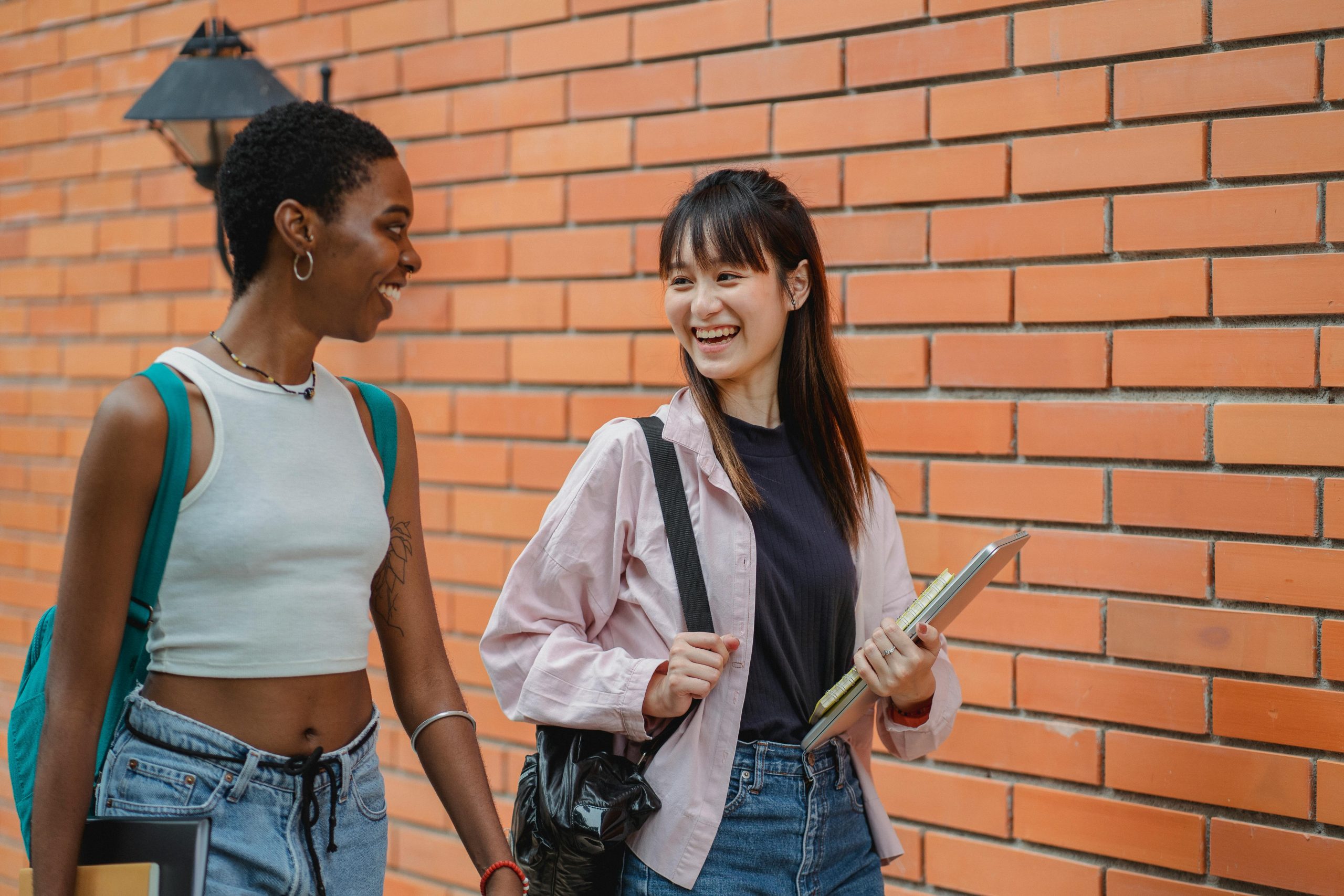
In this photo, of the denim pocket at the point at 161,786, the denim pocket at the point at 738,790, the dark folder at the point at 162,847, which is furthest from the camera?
the denim pocket at the point at 738,790

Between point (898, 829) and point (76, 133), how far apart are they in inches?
139

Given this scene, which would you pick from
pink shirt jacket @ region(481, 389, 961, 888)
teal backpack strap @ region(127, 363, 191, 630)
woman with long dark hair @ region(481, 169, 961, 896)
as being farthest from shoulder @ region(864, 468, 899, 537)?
teal backpack strap @ region(127, 363, 191, 630)

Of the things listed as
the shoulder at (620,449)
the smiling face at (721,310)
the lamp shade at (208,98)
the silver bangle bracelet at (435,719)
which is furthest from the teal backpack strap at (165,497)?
the lamp shade at (208,98)

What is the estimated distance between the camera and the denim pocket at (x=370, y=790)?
1744 millimetres

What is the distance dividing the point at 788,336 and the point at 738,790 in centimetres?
79

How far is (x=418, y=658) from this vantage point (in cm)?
193

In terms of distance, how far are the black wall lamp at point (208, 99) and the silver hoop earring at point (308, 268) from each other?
4.46ft

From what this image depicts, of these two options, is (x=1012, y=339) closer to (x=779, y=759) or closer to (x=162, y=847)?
(x=779, y=759)

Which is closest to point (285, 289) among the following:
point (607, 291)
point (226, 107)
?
point (607, 291)

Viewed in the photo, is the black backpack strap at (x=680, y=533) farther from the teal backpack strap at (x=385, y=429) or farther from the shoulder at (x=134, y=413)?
the shoulder at (x=134, y=413)

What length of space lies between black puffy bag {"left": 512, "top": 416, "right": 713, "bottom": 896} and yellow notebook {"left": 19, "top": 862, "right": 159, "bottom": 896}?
563 mm

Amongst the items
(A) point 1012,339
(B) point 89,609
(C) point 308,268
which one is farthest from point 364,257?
(A) point 1012,339

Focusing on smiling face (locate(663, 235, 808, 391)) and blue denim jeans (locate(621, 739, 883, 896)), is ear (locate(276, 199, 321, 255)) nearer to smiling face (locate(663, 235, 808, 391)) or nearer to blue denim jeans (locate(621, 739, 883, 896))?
smiling face (locate(663, 235, 808, 391))

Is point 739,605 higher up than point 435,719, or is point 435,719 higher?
point 739,605
